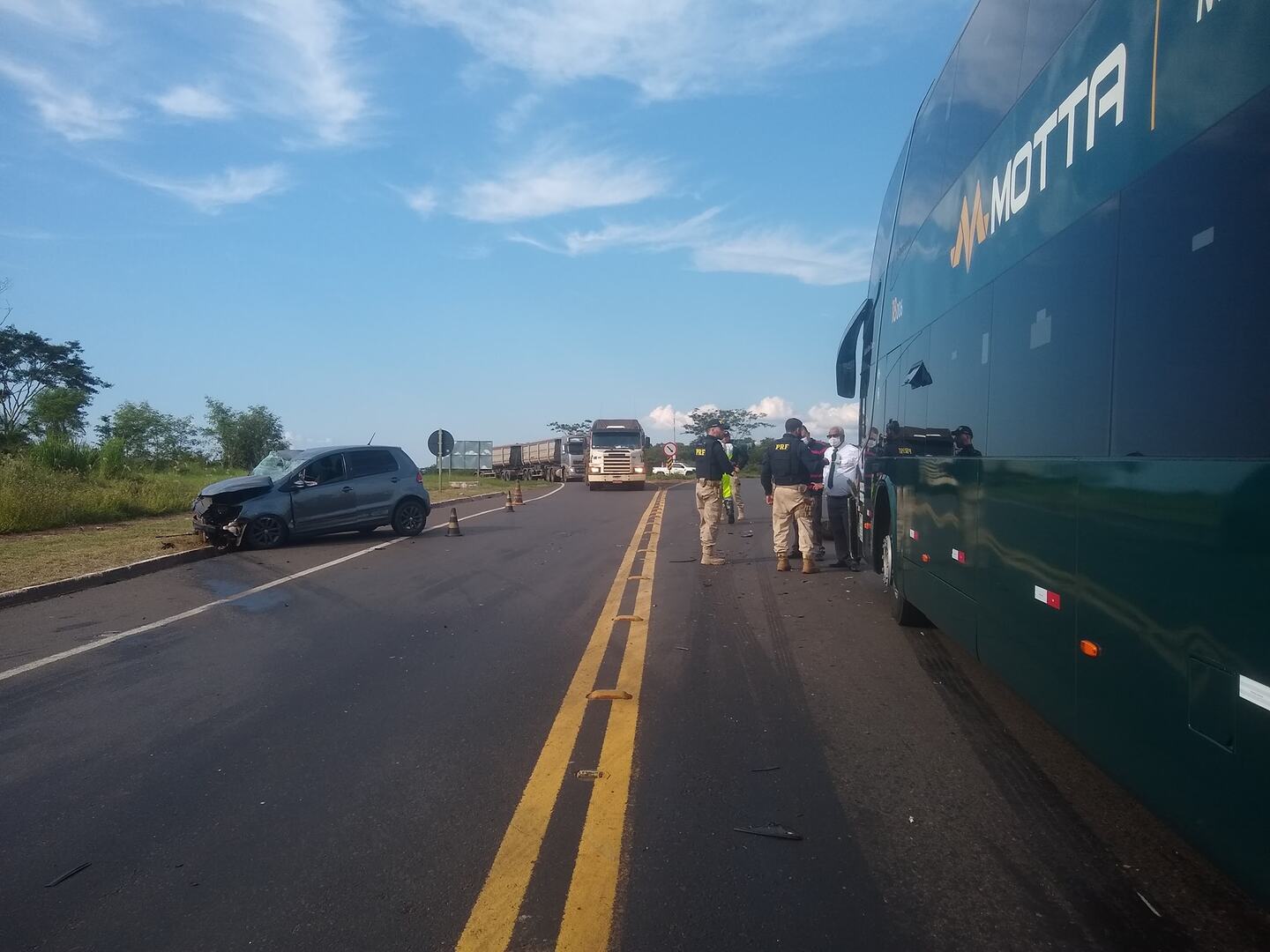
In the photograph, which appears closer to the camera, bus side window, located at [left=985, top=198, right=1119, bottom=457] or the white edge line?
bus side window, located at [left=985, top=198, right=1119, bottom=457]

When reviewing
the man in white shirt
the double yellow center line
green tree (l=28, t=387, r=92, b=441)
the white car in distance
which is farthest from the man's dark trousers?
the white car in distance

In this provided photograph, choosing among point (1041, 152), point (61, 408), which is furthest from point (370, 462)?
point (61, 408)

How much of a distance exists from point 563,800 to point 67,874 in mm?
2061

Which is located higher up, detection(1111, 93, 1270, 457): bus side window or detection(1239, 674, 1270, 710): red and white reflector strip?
detection(1111, 93, 1270, 457): bus side window

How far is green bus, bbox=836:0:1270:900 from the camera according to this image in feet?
9.14

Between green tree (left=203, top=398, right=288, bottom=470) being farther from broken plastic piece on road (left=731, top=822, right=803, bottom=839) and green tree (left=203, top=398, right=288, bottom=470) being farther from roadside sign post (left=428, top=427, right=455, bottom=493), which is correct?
broken plastic piece on road (left=731, top=822, right=803, bottom=839)

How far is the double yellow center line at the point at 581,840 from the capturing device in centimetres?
337

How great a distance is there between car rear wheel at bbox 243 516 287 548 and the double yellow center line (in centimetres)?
1060

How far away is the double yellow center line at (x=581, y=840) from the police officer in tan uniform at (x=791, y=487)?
5.60 meters

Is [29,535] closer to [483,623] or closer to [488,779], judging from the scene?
[483,623]

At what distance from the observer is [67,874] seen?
3.92 m

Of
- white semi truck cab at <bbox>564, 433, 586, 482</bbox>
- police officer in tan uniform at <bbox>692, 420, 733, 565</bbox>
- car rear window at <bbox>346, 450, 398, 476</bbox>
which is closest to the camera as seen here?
police officer in tan uniform at <bbox>692, 420, 733, 565</bbox>

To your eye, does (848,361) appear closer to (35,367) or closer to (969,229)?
(969,229)

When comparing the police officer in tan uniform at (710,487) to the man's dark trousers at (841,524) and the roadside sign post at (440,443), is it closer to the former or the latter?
the man's dark trousers at (841,524)
